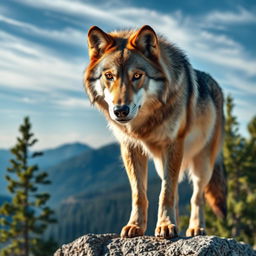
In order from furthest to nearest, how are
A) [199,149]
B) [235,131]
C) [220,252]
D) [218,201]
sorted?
[235,131] → [218,201] → [199,149] → [220,252]

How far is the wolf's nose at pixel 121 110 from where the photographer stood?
18.9 feet

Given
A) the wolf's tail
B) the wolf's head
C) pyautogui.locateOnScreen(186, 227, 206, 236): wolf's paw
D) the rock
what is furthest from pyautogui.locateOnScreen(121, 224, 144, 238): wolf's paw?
the wolf's tail

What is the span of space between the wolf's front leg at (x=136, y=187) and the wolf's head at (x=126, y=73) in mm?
977

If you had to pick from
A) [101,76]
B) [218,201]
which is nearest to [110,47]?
[101,76]

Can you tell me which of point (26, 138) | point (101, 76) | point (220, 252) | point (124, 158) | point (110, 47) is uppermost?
point (26, 138)

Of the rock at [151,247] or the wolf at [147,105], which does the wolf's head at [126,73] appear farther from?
the rock at [151,247]

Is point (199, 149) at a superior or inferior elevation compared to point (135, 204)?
superior

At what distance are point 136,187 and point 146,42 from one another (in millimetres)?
2338

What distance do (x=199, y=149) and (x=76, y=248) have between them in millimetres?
3090

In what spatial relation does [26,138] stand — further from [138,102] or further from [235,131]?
[138,102]

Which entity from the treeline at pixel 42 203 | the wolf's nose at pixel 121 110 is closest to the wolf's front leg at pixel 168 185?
the wolf's nose at pixel 121 110

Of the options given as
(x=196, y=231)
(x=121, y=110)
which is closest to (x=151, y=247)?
(x=196, y=231)

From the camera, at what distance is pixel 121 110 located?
18.9 feet

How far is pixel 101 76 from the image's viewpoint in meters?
6.40
